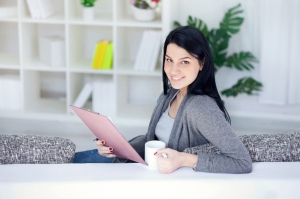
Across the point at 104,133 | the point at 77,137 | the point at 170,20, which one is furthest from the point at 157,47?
the point at 104,133

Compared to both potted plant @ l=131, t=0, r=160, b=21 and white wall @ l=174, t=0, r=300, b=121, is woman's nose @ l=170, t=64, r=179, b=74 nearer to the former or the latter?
potted plant @ l=131, t=0, r=160, b=21

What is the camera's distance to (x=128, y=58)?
4262 millimetres

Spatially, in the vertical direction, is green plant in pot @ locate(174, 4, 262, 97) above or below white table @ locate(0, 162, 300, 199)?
above

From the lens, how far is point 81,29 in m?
4.19

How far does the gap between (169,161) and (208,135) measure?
6.7 inches

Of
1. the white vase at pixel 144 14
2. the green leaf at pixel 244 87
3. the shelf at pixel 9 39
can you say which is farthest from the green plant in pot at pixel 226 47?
the shelf at pixel 9 39

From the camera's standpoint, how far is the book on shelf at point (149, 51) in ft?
12.5

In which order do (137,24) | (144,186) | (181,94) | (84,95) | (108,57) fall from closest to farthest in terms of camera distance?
(144,186) → (181,94) → (137,24) → (108,57) → (84,95)

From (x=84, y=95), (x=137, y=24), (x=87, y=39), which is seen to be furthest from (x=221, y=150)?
(x=87, y=39)

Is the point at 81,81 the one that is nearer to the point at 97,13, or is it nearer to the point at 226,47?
the point at 97,13

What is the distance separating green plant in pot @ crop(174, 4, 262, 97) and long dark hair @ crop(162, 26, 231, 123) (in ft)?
6.62

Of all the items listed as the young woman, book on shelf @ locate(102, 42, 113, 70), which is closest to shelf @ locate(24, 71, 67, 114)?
book on shelf @ locate(102, 42, 113, 70)

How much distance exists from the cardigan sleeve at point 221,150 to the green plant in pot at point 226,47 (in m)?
2.24

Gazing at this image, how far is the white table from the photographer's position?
1.48m
